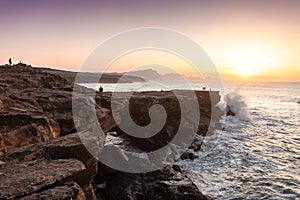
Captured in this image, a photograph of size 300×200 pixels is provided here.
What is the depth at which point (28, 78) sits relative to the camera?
17047 mm

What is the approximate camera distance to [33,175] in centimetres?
609

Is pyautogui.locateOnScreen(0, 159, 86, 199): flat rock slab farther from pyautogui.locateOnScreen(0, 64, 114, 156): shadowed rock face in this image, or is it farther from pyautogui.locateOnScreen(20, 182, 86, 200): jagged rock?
pyautogui.locateOnScreen(0, 64, 114, 156): shadowed rock face

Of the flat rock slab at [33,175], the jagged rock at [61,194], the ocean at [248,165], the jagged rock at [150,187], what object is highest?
the flat rock slab at [33,175]

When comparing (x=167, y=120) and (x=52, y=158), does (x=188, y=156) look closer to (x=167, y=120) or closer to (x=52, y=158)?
(x=167, y=120)

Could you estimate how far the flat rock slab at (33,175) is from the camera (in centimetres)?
535

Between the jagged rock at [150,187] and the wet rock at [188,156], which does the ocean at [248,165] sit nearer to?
the wet rock at [188,156]

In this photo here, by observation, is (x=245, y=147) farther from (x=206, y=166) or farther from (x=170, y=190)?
(x=170, y=190)

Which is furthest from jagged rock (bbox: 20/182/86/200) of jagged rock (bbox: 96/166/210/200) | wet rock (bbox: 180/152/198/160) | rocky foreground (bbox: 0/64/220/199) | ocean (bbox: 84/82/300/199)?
wet rock (bbox: 180/152/198/160)

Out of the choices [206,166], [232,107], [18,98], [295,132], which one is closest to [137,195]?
[18,98]

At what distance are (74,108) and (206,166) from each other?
1026cm

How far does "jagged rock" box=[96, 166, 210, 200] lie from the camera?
11.0 meters

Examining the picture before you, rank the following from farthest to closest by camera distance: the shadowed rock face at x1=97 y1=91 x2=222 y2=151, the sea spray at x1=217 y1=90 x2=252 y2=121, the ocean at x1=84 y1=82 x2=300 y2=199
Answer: the sea spray at x1=217 y1=90 x2=252 y2=121
the shadowed rock face at x1=97 y1=91 x2=222 y2=151
the ocean at x1=84 y1=82 x2=300 y2=199

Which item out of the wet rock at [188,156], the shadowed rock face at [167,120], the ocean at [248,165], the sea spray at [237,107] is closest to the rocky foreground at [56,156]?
the ocean at [248,165]

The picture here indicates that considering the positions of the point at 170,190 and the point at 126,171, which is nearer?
the point at 170,190
